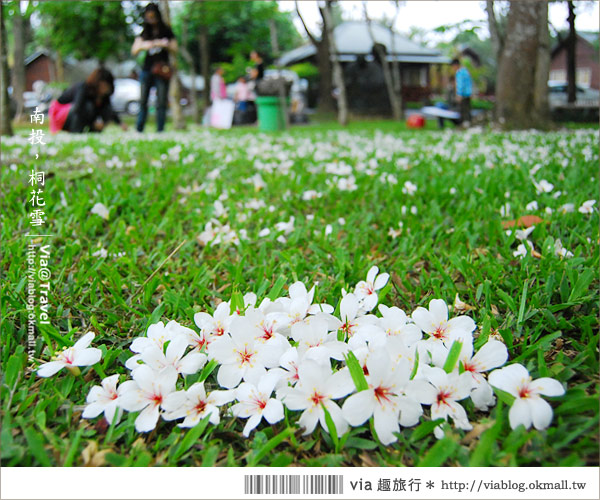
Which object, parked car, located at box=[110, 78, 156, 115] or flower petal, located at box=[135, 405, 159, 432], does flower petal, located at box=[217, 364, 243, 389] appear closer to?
flower petal, located at box=[135, 405, 159, 432]

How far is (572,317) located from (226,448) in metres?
0.92

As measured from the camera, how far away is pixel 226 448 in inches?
33.4

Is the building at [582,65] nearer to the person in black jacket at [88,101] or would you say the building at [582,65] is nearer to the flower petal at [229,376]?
the flower petal at [229,376]

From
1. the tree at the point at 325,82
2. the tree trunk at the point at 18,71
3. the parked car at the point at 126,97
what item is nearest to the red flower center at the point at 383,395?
the tree at the point at 325,82

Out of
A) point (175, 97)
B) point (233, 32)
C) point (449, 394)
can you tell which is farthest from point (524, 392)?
point (233, 32)

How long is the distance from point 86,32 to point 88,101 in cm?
1595

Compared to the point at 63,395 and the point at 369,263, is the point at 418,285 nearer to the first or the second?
the point at 369,263

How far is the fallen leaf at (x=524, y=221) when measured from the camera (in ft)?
6.51

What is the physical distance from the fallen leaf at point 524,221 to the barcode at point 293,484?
5.04 ft

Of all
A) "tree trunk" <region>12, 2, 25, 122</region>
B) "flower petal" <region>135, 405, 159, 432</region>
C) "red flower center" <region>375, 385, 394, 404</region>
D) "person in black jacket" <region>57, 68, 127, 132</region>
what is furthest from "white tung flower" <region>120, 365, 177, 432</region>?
"tree trunk" <region>12, 2, 25, 122</region>

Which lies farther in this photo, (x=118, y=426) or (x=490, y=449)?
(x=118, y=426)

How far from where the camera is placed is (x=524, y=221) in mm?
2010

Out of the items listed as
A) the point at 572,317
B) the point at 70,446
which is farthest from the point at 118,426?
the point at 572,317

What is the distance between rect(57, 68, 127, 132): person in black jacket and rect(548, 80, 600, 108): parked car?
7417 millimetres
